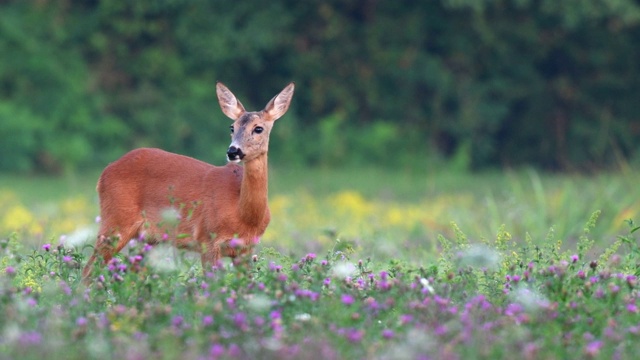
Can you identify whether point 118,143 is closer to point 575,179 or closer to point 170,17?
point 170,17

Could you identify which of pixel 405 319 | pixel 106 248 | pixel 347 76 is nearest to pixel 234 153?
pixel 106 248

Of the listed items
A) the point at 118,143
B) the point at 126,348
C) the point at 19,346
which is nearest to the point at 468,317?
the point at 126,348

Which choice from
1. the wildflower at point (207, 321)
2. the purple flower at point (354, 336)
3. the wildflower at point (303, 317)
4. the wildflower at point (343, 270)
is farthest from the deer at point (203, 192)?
the purple flower at point (354, 336)

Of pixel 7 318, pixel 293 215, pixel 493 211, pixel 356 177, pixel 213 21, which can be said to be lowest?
pixel 7 318

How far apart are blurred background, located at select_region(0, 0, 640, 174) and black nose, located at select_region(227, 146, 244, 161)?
1388cm

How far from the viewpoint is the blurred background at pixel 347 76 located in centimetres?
2173

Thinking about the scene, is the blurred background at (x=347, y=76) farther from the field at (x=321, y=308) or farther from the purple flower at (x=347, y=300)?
the purple flower at (x=347, y=300)

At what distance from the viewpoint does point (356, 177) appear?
20203 millimetres

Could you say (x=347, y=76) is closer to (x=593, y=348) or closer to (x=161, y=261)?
(x=161, y=261)

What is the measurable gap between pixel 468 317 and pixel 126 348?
59.8 inches

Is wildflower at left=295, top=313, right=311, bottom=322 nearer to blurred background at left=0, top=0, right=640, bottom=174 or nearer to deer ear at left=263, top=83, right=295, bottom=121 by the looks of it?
deer ear at left=263, top=83, right=295, bottom=121

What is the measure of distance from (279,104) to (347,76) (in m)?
15.6

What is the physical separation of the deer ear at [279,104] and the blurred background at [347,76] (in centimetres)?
1335

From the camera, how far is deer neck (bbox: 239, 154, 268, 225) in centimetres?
764
